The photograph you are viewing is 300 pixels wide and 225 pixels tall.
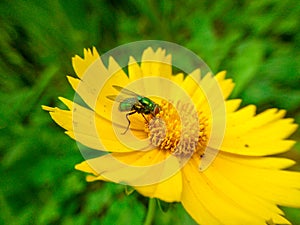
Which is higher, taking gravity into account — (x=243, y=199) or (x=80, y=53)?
(x=80, y=53)

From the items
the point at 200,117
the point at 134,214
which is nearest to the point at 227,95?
the point at 200,117

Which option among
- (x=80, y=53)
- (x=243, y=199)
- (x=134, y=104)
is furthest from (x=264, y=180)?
(x=80, y=53)

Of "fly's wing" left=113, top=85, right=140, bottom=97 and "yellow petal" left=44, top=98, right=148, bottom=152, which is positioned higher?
"fly's wing" left=113, top=85, right=140, bottom=97

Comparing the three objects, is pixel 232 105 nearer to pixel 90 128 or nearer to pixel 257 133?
pixel 257 133

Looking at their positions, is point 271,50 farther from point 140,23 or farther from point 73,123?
point 73,123

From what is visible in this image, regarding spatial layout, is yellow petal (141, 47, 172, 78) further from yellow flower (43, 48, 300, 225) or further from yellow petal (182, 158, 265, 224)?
yellow petal (182, 158, 265, 224)

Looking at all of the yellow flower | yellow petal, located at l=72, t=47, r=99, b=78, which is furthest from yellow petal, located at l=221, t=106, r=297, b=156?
yellow petal, located at l=72, t=47, r=99, b=78
